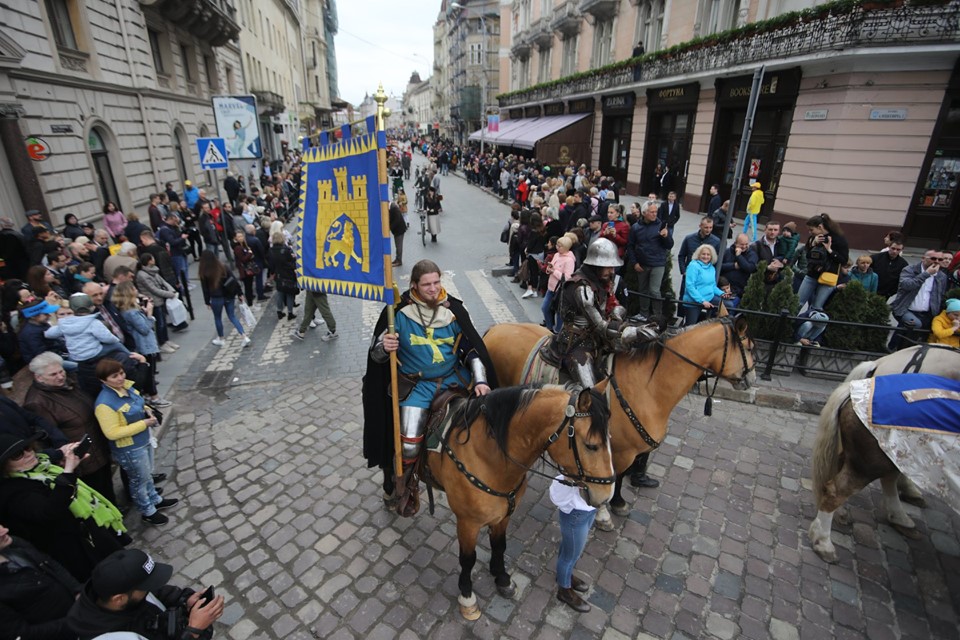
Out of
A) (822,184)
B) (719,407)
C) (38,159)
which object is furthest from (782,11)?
(38,159)

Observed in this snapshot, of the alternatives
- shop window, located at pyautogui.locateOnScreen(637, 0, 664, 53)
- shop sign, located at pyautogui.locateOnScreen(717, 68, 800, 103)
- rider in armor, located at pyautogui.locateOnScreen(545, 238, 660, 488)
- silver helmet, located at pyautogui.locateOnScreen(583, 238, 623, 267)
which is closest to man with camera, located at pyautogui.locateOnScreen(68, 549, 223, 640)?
rider in armor, located at pyautogui.locateOnScreen(545, 238, 660, 488)

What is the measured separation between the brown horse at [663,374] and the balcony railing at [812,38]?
41.9 feet

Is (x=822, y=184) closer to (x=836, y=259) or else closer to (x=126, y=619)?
(x=836, y=259)

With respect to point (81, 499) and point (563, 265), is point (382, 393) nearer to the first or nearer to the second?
point (81, 499)

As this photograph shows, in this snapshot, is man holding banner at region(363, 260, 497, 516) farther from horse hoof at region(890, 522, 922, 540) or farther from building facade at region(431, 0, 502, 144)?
building facade at region(431, 0, 502, 144)

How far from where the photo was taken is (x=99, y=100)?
536 inches

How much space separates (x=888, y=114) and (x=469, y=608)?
632 inches

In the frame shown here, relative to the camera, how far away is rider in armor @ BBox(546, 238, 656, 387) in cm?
451

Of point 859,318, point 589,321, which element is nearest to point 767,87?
point 859,318

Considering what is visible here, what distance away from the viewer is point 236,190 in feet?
58.9

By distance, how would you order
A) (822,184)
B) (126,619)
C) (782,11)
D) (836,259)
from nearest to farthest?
(126,619), (836,259), (822,184), (782,11)

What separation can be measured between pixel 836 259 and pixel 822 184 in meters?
7.91

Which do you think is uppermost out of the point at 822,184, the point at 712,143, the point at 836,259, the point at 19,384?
the point at 712,143

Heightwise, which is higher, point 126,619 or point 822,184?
point 822,184
